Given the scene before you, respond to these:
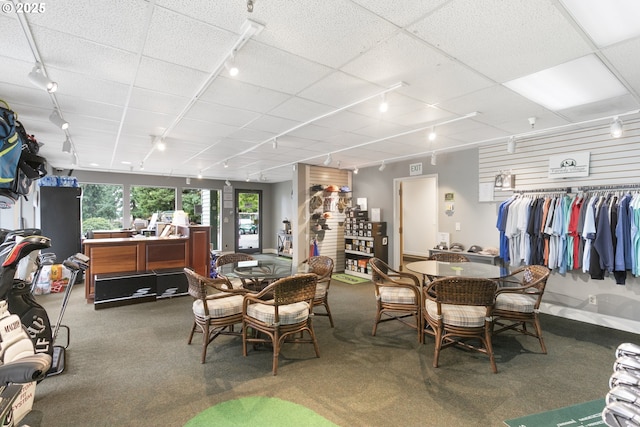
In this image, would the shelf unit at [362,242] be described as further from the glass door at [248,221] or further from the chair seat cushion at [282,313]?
the glass door at [248,221]

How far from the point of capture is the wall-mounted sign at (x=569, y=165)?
4.16 meters

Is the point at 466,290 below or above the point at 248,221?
below

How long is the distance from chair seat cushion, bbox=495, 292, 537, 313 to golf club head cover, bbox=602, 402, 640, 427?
2361 millimetres

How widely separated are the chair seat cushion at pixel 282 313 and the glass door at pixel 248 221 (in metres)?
8.27

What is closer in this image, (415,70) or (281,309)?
(415,70)

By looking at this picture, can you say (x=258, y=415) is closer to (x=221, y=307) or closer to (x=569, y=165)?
(x=221, y=307)

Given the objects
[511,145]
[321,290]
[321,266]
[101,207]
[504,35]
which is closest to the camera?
[504,35]

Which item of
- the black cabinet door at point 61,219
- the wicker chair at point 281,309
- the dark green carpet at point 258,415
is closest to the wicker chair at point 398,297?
the wicker chair at point 281,309

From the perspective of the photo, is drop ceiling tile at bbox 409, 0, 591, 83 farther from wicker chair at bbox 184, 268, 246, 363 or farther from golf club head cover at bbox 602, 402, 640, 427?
wicker chair at bbox 184, 268, 246, 363

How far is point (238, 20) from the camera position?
198 centimetres

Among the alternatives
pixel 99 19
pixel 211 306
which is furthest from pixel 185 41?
pixel 211 306

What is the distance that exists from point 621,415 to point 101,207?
35.6 feet

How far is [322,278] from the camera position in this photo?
3631 millimetres

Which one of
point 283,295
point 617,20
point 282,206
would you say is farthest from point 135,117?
point 282,206
